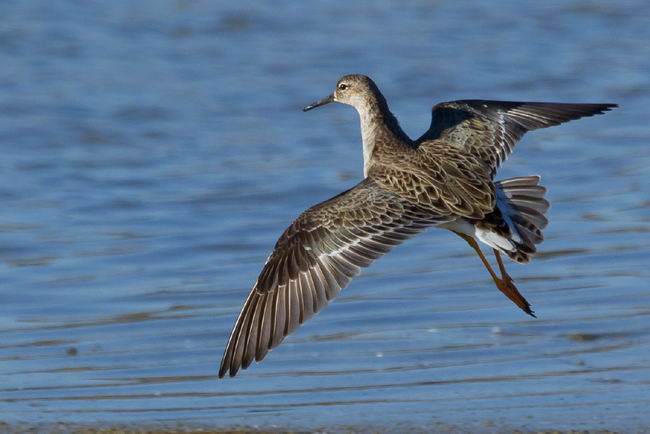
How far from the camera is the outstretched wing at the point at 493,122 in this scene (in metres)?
7.29

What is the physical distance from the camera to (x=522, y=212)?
22.3ft

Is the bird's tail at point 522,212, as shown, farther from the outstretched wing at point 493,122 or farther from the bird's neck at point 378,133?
the bird's neck at point 378,133

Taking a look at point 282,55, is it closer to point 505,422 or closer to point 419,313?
point 419,313

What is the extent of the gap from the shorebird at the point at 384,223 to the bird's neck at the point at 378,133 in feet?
0.05

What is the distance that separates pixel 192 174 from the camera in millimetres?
11359

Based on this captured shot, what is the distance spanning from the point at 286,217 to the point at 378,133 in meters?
2.89

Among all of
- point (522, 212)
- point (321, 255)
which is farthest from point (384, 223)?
point (522, 212)

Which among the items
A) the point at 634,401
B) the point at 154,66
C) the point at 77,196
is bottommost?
the point at 634,401

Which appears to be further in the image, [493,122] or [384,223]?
[493,122]

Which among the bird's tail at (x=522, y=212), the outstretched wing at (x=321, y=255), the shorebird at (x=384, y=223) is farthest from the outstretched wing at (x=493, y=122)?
the outstretched wing at (x=321, y=255)

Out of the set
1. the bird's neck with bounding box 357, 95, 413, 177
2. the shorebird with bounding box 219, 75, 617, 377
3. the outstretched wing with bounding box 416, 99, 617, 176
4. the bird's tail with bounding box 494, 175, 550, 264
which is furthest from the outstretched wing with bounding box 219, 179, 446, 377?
the outstretched wing with bounding box 416, 99, 617, 176

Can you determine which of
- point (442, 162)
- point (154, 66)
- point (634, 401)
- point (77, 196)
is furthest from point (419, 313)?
point (154, 66)

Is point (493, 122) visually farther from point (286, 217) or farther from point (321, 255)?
point (286, 217)

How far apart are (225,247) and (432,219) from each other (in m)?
3.31
